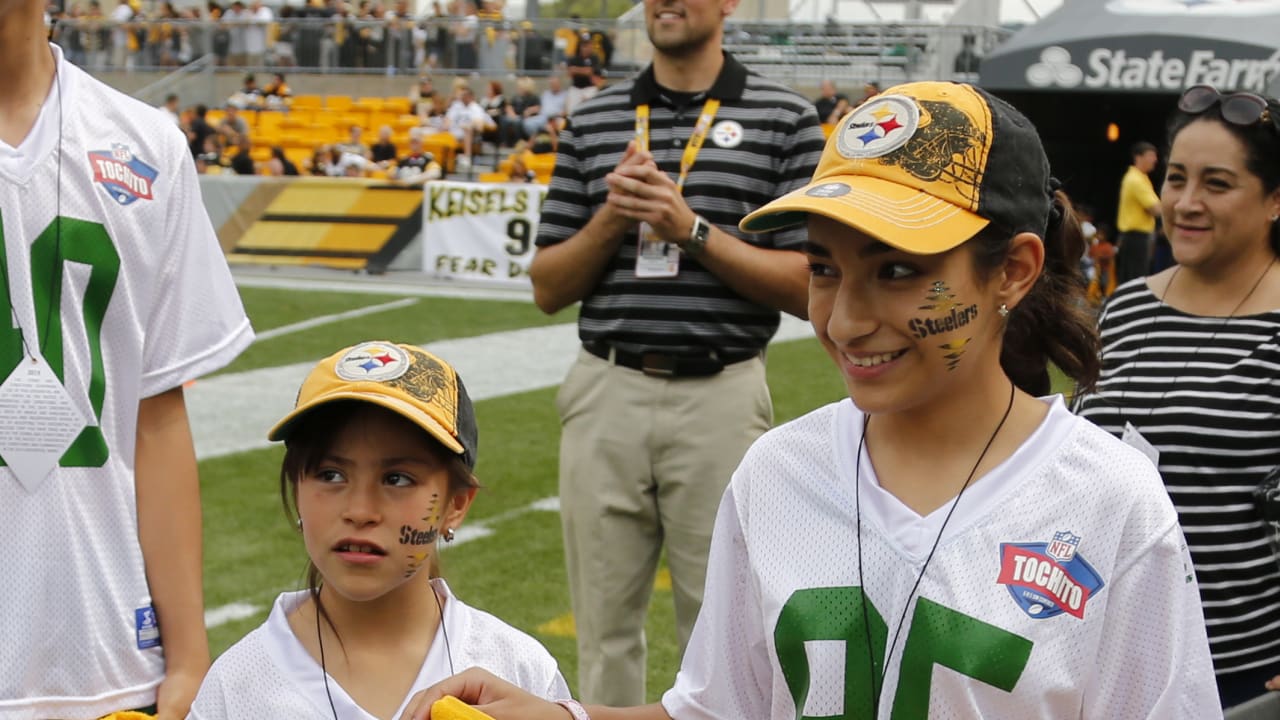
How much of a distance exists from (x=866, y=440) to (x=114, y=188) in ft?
4.25

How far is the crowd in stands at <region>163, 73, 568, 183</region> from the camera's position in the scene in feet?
81.7

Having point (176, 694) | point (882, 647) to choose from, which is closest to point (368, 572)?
point (176, 694)

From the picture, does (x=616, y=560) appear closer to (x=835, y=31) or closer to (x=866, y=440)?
(x=866, y=440)

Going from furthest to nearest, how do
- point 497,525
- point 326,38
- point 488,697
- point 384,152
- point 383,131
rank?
point 326,38
point 383,131
point 384,152
point 497,525
point 488,697

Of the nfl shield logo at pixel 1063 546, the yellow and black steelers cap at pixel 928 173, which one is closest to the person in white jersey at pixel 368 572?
the yellow and black steelers cap at pixel 928 173

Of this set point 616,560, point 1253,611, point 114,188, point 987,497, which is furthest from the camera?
point 616,560

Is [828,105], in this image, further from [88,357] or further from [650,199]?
[88,357]

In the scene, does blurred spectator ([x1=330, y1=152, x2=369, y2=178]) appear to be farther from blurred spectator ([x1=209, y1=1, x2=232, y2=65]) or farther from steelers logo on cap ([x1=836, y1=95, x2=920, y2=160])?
steelers logo on cap ([x1=836, y1=95, x2=920, y2=160])

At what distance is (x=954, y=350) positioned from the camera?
6.58 ft

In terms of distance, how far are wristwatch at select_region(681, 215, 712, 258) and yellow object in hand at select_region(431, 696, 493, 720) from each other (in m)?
2.19

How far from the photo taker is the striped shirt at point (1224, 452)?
329 cm

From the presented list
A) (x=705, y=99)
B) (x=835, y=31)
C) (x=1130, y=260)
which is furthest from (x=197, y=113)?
(x=705, y=99)

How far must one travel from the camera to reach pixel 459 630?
2.42 m

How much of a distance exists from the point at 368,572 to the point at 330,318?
13558 mm
